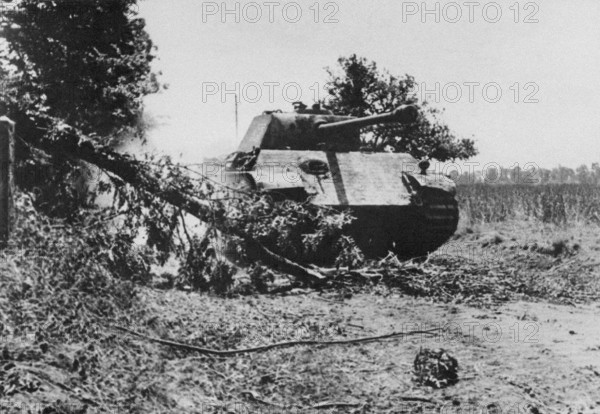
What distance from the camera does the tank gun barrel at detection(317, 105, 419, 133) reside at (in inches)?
356

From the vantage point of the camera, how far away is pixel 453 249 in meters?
12.8

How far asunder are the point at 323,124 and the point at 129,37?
8095mm

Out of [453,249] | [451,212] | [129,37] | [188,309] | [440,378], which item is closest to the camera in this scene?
[440,378]

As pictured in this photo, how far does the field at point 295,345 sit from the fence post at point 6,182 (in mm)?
170

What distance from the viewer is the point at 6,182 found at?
440 cm

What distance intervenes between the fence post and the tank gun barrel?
5.82m

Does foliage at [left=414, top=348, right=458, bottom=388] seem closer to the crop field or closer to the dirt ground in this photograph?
the dirt ground

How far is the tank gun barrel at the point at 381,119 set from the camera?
29.6ft

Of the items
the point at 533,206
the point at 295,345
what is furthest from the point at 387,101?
the point at 295,345

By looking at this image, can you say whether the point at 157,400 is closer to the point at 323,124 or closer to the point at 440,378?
the point at 440,378

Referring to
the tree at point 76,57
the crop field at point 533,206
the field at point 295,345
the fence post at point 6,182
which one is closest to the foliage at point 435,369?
the field at point 295,345

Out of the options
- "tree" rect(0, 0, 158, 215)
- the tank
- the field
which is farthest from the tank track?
"tree" rect(0, 0, 158, 215)

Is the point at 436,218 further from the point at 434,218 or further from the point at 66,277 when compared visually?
the point at 66,277

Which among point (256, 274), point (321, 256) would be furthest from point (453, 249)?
point (256, 274)
